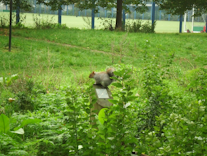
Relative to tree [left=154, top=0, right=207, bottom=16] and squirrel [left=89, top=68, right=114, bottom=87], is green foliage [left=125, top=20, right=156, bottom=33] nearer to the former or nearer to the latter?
tree [left=154, top=0, right=207, bottom=16]

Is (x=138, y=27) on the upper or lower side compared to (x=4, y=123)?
upper

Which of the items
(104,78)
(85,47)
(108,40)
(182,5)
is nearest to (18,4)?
(85,47)

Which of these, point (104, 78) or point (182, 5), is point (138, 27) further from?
point (104, 78)

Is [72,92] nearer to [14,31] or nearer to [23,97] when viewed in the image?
[23,97]

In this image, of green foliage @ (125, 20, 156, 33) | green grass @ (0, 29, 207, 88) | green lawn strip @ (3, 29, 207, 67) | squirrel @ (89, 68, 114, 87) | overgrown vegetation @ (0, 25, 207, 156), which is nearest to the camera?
overgrown vegetation @ (0, 25, 207, 156)

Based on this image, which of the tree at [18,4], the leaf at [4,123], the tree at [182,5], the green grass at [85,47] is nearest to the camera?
the leaf at [4,123]

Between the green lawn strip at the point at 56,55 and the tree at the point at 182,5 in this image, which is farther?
the tree at the point at 182,5

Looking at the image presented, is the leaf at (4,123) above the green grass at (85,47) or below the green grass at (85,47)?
below

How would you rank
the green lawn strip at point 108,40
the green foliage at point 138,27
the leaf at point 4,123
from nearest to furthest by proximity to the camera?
the leaf at point 4,123, the green lawn strip at point 108,40, the green foliage at point 138,27

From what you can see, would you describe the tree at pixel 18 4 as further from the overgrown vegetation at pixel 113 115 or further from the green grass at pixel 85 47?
the overgrown vegetation at pixel 113 115

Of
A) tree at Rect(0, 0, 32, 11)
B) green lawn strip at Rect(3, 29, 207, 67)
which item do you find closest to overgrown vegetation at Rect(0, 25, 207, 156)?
green lawn strip at Rect(3, 29, 207, 67)

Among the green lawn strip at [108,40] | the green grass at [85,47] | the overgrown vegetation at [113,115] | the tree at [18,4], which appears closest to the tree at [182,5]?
the green grass at [85,47]

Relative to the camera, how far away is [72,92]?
2.36 m

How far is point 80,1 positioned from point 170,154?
20487 millimetres
